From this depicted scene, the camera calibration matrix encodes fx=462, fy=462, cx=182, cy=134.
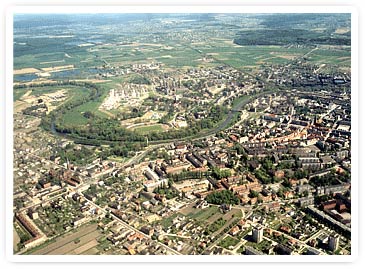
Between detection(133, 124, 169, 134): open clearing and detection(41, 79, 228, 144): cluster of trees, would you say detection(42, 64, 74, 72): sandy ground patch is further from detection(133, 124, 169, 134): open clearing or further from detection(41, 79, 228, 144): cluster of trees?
detection(133, 124, 169, 134): open clearing

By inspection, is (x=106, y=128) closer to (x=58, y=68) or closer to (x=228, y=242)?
(x=228, y=242)

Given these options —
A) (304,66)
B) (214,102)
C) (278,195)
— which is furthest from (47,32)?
(278,195)

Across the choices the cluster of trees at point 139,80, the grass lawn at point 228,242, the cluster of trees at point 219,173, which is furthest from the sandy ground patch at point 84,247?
the cluster of trees at point 139,80

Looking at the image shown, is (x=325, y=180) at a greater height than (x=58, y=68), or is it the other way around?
(x=58, y=68)

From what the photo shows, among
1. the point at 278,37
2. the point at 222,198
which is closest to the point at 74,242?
the point at 222,198

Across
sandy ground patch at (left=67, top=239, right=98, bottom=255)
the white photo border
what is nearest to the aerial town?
sandy ground patch at (left=67, top=239, right=98, bottom=255)
